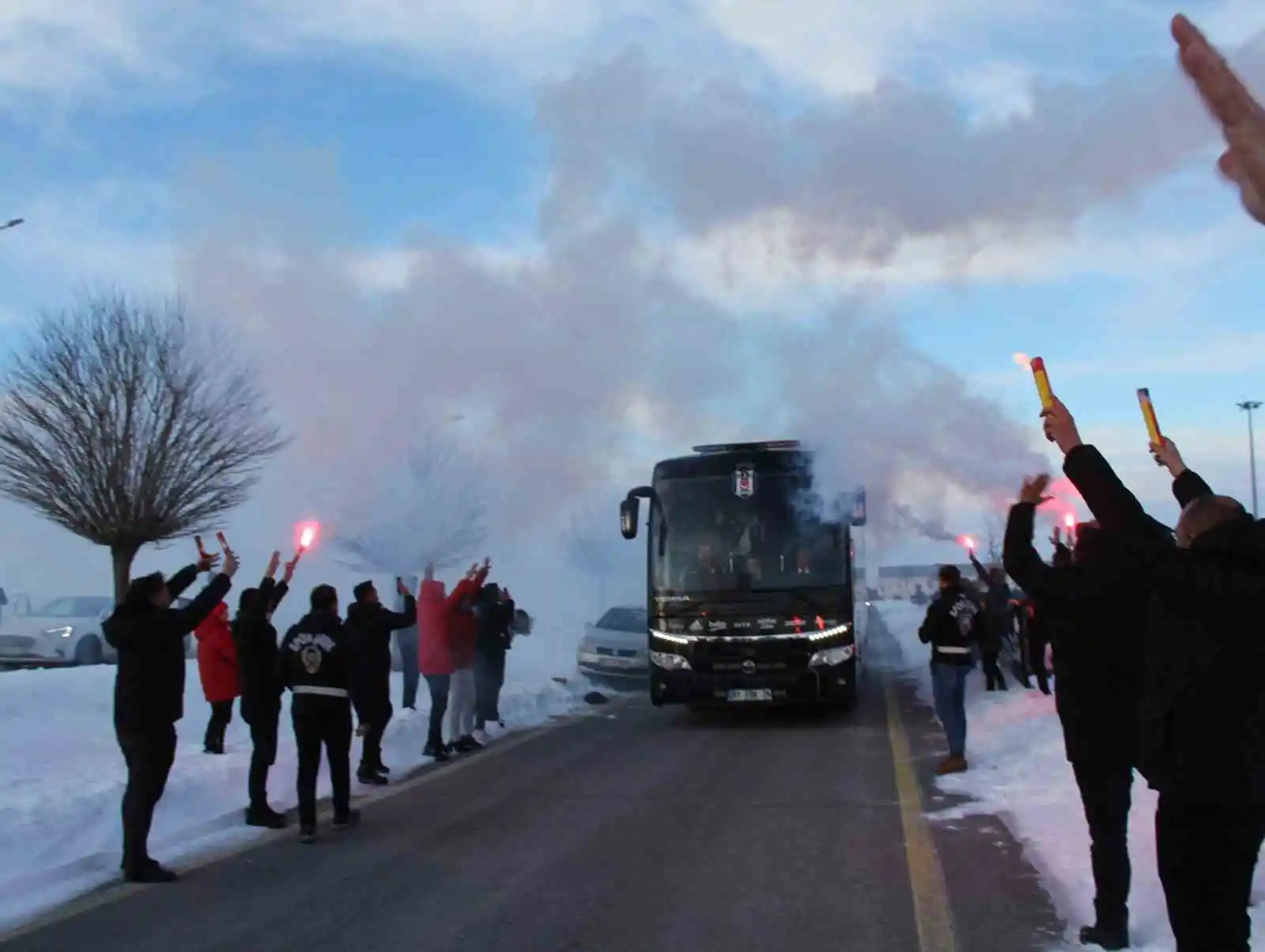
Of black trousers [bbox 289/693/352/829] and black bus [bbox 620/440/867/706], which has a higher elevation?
black bus [bbox 620/440/867/706]

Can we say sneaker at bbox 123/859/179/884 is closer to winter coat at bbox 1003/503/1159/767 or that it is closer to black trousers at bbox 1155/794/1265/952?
winter coat at bbox 1003/503/1159/767

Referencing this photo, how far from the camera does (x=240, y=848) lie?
8.27 metres

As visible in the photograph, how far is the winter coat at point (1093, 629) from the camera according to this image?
18.0 feet

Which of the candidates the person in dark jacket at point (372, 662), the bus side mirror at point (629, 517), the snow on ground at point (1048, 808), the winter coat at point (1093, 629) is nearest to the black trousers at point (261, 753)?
the person in dark jacket at point (372, 662)

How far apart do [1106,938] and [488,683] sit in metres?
10.2

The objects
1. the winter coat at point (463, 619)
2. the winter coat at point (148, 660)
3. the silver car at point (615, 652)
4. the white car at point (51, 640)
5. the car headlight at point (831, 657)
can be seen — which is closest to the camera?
the winter coat at point (148, 660)

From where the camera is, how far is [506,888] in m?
6.97

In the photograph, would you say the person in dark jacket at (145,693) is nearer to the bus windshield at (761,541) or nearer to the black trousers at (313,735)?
the black trousers at (313,735)

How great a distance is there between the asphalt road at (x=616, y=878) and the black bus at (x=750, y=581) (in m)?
2.81

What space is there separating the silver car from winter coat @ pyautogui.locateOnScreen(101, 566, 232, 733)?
44.5ft

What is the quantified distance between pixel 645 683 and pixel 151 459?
898 cm

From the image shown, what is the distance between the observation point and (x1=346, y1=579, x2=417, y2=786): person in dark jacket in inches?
417

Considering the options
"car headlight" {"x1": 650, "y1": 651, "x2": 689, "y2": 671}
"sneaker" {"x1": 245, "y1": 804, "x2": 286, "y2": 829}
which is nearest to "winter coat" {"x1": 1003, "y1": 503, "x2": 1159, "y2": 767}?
"sneaker" {"x1": 245, "y1": 804, "x2": 286, "y2": 829}

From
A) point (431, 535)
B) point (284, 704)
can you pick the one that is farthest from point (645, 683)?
point (284, 704)
